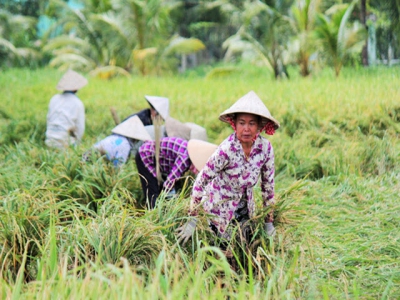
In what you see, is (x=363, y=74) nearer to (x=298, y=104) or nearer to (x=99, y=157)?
(x=298, y=104)

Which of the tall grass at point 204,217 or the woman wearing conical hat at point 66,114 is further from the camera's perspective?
the woman wearing conical hat at point 66,114

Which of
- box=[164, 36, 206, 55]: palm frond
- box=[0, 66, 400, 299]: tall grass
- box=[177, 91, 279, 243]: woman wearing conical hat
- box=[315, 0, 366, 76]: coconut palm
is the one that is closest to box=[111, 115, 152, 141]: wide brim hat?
box=[0, 66, 400, 299]: tall grass

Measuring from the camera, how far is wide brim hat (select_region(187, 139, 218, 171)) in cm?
392

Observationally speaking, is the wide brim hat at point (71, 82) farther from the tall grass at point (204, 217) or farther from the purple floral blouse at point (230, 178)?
the purple floral blouse at point (230, 178)

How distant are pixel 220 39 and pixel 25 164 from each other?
61.5 ft

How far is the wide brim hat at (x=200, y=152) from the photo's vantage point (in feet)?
12.9

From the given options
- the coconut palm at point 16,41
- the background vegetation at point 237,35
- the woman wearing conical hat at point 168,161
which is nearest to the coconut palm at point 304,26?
the background vegetation at point 237,35

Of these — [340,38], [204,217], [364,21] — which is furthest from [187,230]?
[364,21]

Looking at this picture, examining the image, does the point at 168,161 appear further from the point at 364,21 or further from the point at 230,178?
the point at 364,21

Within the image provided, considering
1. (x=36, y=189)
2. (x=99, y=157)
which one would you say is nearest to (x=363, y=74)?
(x=99, y=157)

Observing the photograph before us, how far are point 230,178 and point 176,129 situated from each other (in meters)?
1.47

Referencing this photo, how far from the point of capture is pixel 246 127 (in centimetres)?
322

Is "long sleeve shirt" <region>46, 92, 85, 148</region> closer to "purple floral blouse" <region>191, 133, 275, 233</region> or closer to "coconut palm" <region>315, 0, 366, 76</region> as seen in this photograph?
"purple floral blouse" <region>191, 133, 275, 233</region>

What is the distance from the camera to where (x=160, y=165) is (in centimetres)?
425
